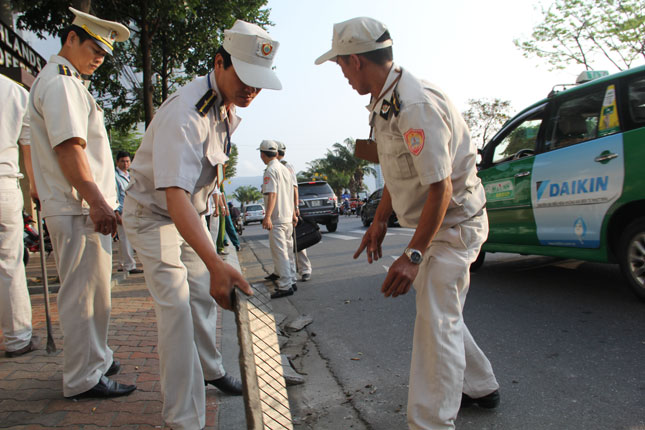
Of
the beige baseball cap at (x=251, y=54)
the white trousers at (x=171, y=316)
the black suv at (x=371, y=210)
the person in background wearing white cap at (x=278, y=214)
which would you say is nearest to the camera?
the beige baseball cap at (x=251, y=54)

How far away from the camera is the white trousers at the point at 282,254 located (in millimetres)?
5910

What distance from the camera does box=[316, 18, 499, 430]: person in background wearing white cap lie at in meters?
1.87

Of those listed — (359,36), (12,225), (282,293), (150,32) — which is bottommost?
(282,293)

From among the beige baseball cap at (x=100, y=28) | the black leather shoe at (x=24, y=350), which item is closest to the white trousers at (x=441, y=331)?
the beige baseball cap at (x=100, y=28)

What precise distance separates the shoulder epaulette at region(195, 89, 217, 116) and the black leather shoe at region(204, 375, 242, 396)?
1523mm

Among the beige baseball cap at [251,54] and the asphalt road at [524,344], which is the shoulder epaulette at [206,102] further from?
the asphalt road at [524,344]

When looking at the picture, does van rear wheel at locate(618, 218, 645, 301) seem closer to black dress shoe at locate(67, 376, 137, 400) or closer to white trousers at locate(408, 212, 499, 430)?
white trousers at locate(408, 212, 499, 430)

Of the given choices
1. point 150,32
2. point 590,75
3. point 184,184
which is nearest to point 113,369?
point 184,184

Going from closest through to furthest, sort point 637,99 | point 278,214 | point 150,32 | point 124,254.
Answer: point 637,99
point 278,214
point 124,254
point 150,32

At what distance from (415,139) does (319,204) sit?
573 inches

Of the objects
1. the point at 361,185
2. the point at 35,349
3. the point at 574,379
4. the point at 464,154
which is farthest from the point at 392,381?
the point at 361,185

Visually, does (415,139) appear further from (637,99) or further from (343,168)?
(343,168)

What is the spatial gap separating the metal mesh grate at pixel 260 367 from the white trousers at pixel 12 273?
8.35ft

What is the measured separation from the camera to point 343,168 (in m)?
48.7
